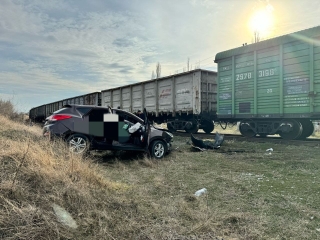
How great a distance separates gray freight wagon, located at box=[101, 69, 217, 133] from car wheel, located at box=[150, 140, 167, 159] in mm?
6355

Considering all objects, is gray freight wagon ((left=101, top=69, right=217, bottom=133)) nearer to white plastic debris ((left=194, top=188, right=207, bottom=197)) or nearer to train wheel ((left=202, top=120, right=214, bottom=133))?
train wheel ((left=202, top=120, right=214, bottom=133))

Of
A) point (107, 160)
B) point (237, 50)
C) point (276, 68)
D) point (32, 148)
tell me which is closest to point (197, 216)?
point (32, 148)

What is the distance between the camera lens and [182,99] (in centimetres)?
1408

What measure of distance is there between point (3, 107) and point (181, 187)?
20535 mm

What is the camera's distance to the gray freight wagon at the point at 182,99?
524 inches

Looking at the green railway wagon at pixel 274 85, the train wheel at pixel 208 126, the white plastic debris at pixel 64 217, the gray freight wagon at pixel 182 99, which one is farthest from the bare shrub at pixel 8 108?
the white plastic debris at pixel 64 217

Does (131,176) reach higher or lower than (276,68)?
lower

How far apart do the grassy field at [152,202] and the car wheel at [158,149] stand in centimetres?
155

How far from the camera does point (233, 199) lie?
12.0ft

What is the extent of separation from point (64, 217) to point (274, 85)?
927 centimetres

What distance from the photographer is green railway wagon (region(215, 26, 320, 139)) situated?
29.1 ft

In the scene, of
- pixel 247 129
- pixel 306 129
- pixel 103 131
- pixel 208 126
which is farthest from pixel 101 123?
pixel 208 126

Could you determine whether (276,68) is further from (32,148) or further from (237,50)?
(32,148)

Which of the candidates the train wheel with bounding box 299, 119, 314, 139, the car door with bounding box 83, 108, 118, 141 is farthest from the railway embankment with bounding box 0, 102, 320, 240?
the train wheel with bounding box 299, 119, 314, 139
